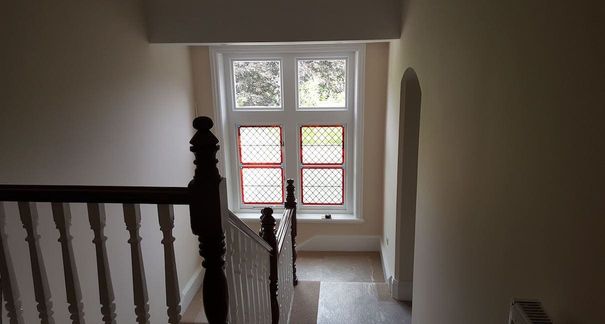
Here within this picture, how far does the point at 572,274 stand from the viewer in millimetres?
882

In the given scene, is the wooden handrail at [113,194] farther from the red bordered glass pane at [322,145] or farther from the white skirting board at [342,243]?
the white skirting board at [342,243]

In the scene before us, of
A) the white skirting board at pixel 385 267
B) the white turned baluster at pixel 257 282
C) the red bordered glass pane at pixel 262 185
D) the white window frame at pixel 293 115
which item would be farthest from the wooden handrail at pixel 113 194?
the red bordered glass pane at pixel 262 185

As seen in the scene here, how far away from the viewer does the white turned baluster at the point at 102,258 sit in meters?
1.28

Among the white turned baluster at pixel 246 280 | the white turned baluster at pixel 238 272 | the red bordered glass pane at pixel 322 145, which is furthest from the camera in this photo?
the red bordered glass pane at pixel 322 145

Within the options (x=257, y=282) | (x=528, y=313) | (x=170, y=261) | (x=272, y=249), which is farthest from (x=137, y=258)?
(x=272, y=249)

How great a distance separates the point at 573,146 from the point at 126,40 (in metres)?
3.11

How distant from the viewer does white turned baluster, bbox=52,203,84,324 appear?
1279mm

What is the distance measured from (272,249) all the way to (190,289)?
217 cm

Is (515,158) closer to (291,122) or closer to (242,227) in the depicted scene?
(242,227)

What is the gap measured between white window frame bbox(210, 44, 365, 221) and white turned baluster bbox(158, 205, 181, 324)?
354 centimetres

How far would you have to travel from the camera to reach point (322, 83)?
4.81 m

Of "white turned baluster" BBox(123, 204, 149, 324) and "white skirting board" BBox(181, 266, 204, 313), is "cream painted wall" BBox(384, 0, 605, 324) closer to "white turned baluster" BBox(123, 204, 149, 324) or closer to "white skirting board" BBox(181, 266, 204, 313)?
"white turned baluster" BBox(123, 204, 149, 324)

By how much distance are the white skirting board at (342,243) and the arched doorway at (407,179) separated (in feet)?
4.11

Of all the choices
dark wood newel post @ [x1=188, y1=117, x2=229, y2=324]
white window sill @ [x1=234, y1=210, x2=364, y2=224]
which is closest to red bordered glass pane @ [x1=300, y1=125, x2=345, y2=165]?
white window sill @ [x1=234, y1=210, x2=364, y2=224]
